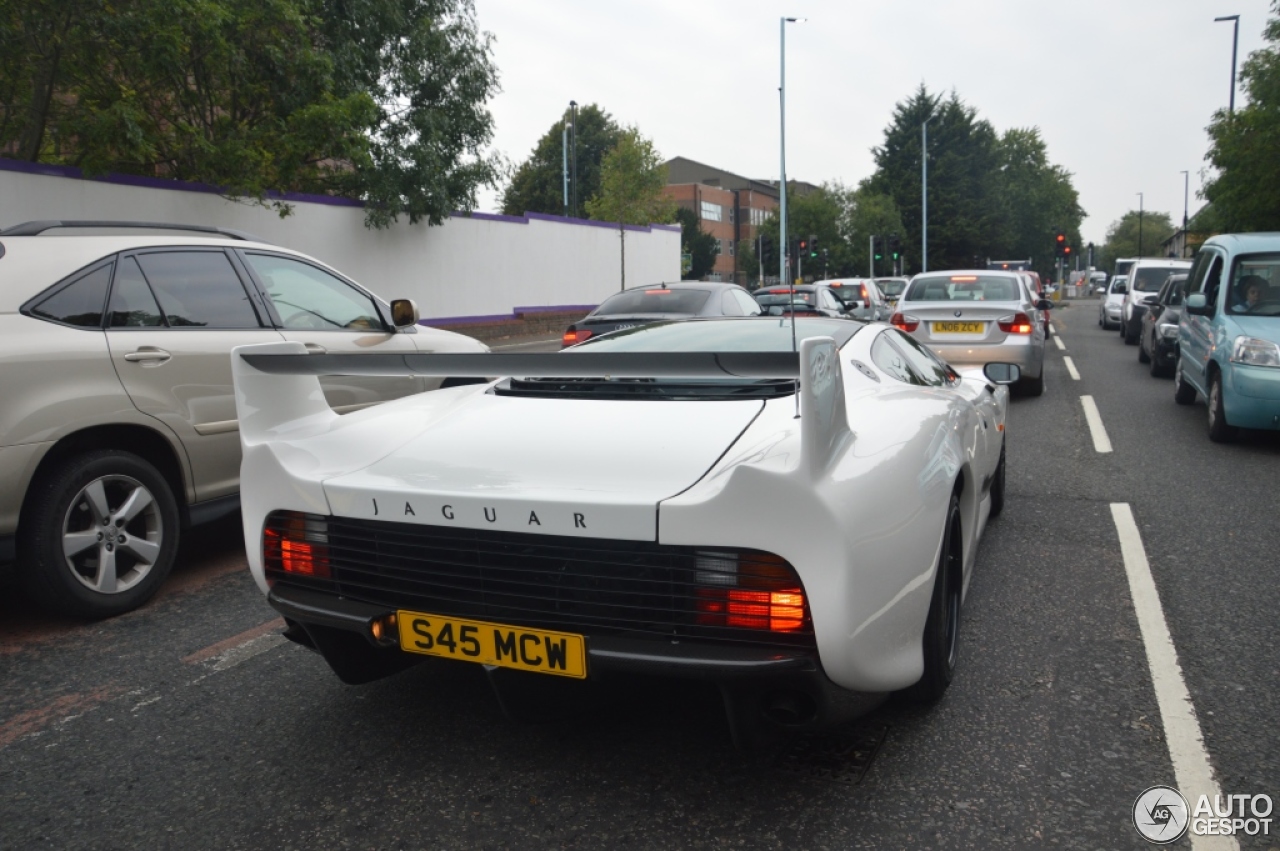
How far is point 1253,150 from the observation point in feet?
67.2

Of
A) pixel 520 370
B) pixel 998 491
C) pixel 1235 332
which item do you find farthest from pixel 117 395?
Result: pixel 1235 332

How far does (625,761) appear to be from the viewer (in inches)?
111

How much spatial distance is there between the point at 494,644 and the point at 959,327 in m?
9.41

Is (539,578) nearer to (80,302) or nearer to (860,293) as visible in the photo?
(80,302)

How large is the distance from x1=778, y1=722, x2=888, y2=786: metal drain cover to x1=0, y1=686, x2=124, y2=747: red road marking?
2.32 m

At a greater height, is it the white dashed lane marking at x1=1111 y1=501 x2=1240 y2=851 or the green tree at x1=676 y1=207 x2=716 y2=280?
the green tree at x1=676 y1=207 x2=716 y2=280

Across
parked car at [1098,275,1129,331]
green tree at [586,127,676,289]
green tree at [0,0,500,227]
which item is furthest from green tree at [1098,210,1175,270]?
green tree at [0,0,500,227]

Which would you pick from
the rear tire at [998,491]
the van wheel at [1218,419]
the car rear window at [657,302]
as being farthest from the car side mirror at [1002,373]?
the car rear window at [657,302]

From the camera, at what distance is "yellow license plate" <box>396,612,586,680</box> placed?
2.40 meters

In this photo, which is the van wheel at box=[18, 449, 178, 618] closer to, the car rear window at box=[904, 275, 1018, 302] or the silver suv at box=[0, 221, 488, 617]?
the silver suv at box=[0, 221, 488, 617]

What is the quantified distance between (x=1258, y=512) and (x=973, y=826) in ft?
14.2

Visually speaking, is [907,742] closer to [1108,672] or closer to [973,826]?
[973,826]

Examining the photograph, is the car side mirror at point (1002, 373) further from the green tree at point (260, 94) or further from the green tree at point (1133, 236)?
the green tree at point (1133, 236)

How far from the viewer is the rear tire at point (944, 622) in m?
2.89
